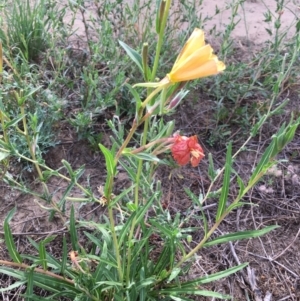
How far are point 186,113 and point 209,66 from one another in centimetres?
154

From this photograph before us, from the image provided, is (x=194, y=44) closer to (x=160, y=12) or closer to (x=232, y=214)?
(x=160, y=12)

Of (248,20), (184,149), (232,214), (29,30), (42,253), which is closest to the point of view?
(184,149)

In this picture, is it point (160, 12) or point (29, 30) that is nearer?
point (160, 12)

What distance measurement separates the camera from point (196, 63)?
89cm

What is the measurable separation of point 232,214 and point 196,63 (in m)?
1.32

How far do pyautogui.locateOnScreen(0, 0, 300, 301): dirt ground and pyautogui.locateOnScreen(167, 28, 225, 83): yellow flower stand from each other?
0.88 meters

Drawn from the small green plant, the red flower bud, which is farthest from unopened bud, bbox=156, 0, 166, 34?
the small green plant

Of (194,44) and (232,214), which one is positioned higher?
(194,44)

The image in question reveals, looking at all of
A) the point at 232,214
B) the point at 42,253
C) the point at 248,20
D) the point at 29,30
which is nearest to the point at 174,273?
the point at 42,253

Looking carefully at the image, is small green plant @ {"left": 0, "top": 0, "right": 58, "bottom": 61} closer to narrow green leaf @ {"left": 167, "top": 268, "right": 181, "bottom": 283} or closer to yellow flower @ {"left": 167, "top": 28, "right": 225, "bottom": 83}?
narrow green leaf @ {"left": 167, "top": 268, "right": 181, "bottom": 283}

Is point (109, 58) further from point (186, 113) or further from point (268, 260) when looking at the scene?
point (268, 260)

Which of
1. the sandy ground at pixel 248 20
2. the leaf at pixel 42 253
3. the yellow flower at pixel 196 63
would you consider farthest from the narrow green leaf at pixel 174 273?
the sandy ground at pixel 248 20

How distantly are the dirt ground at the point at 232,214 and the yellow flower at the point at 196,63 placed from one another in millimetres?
878

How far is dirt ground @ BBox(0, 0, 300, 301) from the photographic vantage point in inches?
73.6
